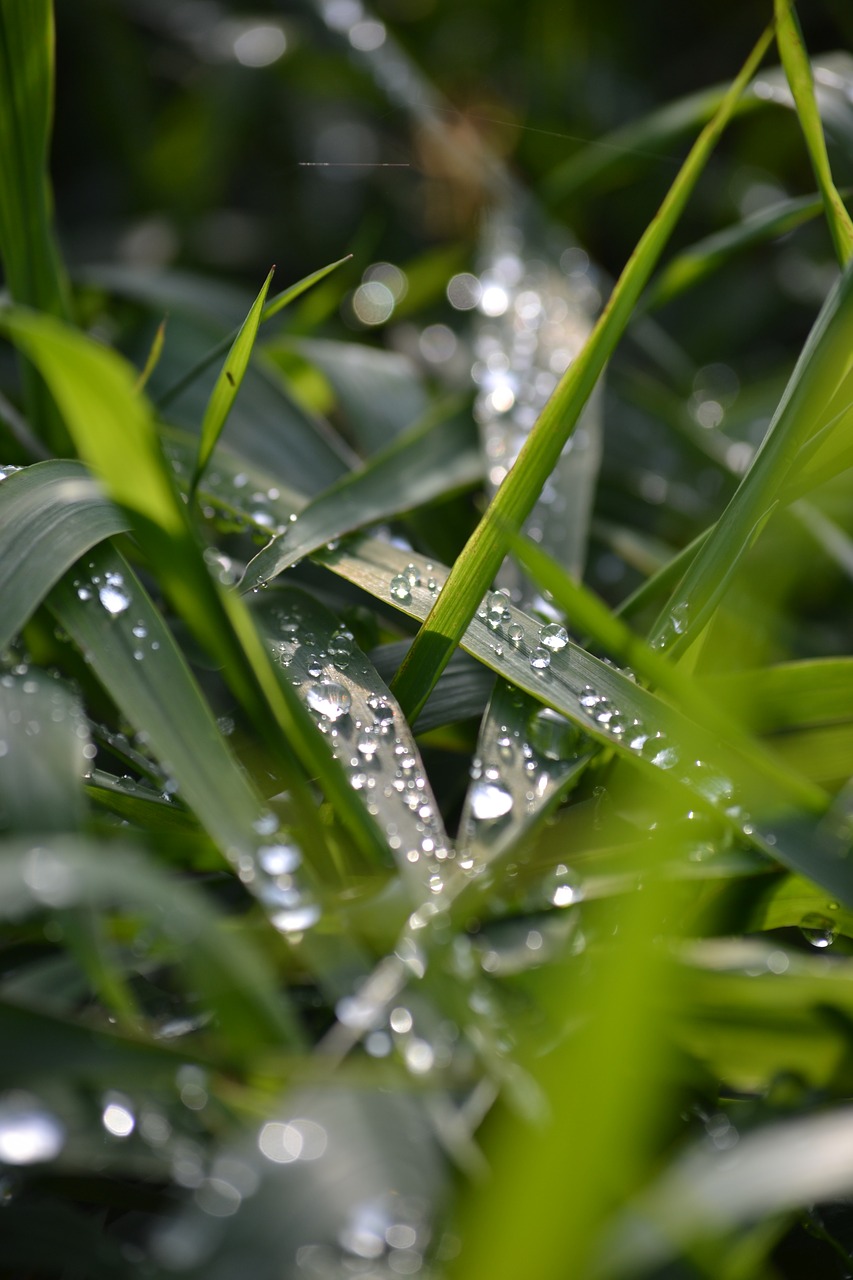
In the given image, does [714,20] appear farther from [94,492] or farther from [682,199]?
[94,492]

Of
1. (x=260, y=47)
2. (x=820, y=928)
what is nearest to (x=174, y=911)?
(x=820, y=928)

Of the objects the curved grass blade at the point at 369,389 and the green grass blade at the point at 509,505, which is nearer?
the green grass blade at the point at 509,505

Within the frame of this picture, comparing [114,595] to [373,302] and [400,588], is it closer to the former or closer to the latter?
[400,588]

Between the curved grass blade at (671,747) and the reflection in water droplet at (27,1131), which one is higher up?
the curved grass blade at (671,747)

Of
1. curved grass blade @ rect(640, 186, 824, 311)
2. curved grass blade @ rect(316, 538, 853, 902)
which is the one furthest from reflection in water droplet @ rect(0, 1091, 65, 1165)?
curved grass blade @ rect(640, 186, 824, 311)

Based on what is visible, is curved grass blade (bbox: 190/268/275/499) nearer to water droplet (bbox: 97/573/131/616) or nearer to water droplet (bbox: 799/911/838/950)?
water droplet (bbox: 97/573/131/616)

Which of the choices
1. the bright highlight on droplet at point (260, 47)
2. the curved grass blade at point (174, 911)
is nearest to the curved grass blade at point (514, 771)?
the curved grass blade at point (174, 911)

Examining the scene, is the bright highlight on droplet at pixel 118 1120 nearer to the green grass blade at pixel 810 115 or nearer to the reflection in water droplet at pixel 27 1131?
the reflection in water droplet at pixel 27 1131
